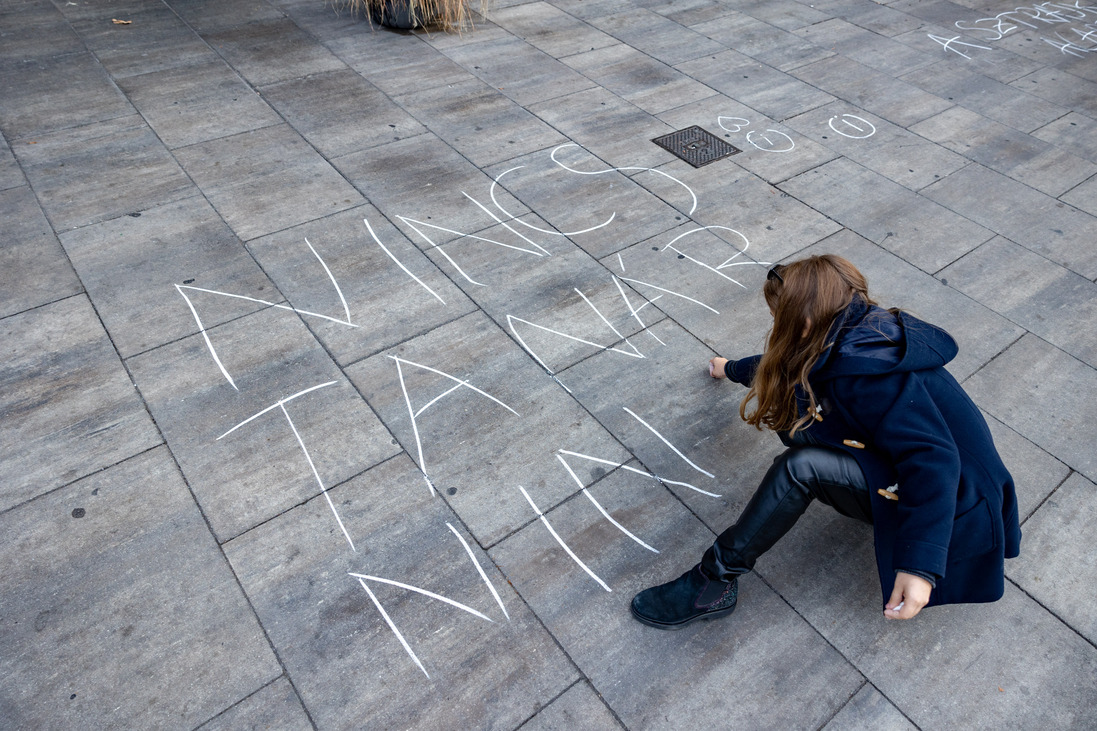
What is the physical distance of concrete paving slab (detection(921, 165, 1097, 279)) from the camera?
203 inches

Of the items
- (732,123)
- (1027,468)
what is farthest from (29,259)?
(1027,468)

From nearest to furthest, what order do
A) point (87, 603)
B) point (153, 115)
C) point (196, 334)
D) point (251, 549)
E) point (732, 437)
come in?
point (87, 603), point (251, 549), point (732, 437), point (196, 334), point (153, 115)

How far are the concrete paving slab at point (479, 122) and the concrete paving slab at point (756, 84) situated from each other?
76.4 inches

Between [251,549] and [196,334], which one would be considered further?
[196,334]

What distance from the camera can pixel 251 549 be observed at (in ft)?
10.3

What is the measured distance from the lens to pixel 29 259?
4508mm

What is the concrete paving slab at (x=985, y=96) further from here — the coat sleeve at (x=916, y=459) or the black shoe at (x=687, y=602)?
the black shoe at (x=687, y=602)

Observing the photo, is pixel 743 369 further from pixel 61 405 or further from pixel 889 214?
pixel 61 405

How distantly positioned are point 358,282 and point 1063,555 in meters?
3.99

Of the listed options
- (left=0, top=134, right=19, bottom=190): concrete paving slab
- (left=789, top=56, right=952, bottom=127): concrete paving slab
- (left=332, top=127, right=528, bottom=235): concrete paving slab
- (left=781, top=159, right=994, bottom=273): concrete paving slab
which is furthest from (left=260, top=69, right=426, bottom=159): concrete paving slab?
(left=789, top=56, right=952, bottom=127): concrete paving slab

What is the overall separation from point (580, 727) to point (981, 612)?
1806 mm

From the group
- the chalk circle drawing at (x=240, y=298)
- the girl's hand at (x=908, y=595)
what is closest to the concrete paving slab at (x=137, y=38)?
the chalk circle drawing at (x=240, y=298)

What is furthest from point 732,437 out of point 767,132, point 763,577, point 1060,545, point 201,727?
point 767,132

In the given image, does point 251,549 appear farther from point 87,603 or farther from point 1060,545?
point 1060,545
